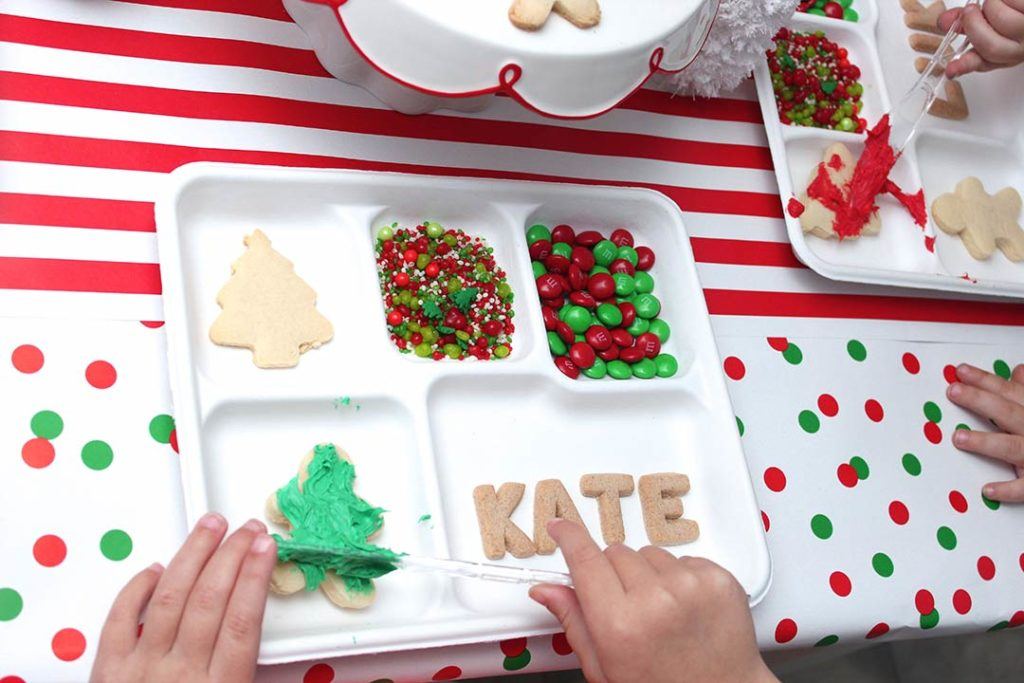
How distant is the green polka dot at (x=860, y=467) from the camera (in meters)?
1.06

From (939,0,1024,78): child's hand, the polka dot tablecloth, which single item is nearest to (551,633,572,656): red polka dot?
the polka dot tablecloth

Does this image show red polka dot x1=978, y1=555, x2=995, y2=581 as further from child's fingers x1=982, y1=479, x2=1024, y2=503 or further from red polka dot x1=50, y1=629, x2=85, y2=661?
red polka dot x1=50, y1=629, x2=85, y2=661

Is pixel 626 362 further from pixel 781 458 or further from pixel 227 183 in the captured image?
pixel 227 183

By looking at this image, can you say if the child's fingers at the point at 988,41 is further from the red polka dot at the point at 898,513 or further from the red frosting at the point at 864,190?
the red polka dot at the point at 898,513

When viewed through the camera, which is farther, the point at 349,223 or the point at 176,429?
the point at 349,223

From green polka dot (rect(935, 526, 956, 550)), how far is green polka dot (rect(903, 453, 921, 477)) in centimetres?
7

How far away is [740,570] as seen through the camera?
0.94 meters

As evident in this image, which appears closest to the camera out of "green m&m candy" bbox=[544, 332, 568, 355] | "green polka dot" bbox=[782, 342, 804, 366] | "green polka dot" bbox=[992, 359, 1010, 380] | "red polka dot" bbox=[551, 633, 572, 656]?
"red polka dot" bbox=[551, 633, 572, 656]

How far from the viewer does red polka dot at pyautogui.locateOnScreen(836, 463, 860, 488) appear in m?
1.05

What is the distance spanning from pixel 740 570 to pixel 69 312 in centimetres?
67

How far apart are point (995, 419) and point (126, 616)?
3.16ft

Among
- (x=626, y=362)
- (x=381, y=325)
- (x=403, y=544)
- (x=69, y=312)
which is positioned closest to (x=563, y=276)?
(x=626, y=362)

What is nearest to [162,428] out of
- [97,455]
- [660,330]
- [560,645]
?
[97,455]

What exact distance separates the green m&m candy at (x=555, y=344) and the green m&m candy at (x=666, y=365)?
107 mm
